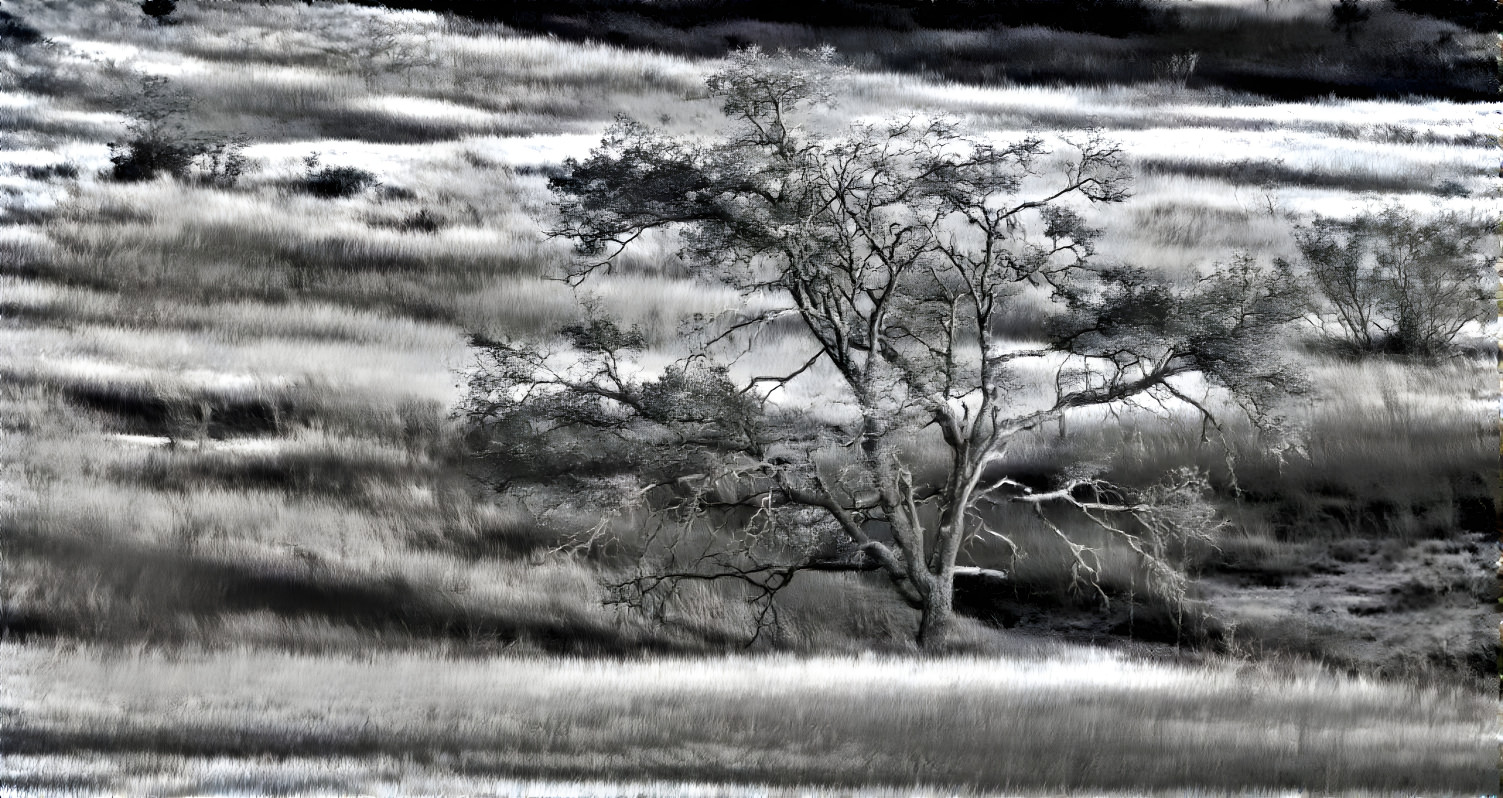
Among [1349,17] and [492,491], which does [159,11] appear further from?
[1349,17]

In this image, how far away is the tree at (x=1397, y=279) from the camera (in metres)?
3.73

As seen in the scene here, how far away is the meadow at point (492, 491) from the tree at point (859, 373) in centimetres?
10

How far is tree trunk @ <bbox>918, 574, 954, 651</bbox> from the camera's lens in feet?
11.6

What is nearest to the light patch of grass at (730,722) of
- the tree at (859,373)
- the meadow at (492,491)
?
the meadow at (492,491)

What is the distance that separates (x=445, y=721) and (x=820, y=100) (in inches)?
85.0

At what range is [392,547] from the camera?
362 centimetres

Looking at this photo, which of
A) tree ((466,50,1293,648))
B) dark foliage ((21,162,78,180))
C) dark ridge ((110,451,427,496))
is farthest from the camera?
dark foliage ((21,162,78,180))

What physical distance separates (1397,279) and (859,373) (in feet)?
5.65

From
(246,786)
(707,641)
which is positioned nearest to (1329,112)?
(707,641)

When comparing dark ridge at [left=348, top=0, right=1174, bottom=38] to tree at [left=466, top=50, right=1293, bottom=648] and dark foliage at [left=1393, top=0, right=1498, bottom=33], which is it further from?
dark foliage at [left=1393, top=0, right=1498, bottom=33]

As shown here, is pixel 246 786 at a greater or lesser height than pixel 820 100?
lesser

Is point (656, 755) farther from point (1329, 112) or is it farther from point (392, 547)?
point (1329, 112)

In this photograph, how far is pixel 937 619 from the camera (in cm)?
355

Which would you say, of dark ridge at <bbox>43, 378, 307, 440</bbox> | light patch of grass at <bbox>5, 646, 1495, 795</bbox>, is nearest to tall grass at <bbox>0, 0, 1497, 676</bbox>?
dark ridge at <bbox>43, 378, 307, 440</bbox>
